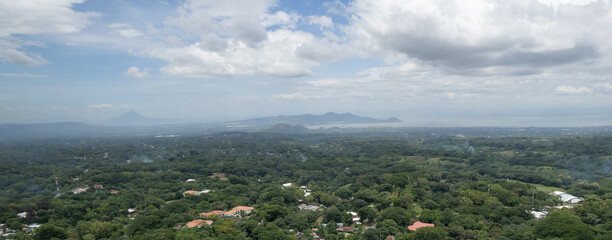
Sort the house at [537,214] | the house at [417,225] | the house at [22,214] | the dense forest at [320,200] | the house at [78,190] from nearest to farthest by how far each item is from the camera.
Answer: the dense forest at [320,200] → the house at [417,225] → the house at [537,214] → the house at [22,214] → the house at [78,190]

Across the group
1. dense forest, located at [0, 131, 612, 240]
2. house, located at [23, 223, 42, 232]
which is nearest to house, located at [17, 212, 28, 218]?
dense forest, located at [0, 131, 612, 240]

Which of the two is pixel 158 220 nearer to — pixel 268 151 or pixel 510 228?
pixel 510 228

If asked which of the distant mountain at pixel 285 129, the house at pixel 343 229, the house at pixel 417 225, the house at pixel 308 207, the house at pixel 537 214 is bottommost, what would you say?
the house at pixel 308 207

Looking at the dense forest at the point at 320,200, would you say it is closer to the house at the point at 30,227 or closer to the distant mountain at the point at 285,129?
the house at the point at 30,227

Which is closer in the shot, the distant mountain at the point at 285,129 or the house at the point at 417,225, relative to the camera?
the house at the point at 417,225

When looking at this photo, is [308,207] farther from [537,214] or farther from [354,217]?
[537,214]

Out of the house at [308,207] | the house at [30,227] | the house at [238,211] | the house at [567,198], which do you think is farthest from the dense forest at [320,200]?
the house at [567,198]

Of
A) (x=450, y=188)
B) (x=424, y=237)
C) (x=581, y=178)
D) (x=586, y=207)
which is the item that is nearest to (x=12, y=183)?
(x=424, y=237)

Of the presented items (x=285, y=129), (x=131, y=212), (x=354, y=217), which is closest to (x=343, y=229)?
(x=354, y=217)
